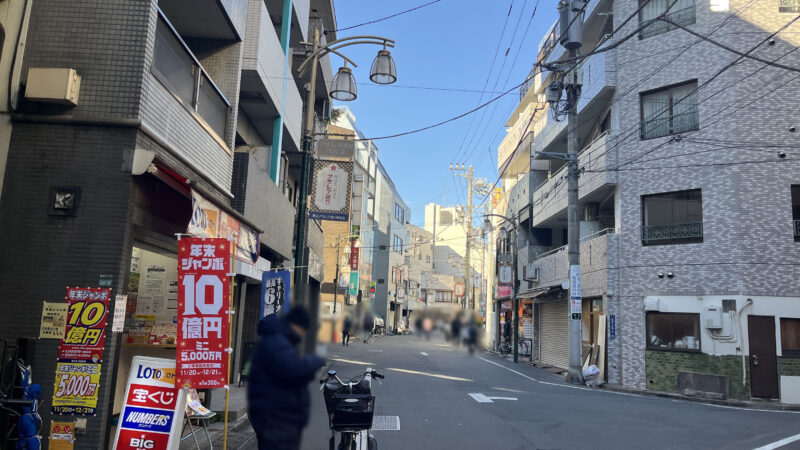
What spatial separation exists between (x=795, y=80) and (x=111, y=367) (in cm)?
1979

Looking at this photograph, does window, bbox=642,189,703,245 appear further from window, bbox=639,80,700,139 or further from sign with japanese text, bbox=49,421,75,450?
sign with japanese text, bbox=49,421,75,450

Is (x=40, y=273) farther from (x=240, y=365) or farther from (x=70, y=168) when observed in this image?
(x=240, y=365)

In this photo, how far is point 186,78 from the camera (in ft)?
31.3

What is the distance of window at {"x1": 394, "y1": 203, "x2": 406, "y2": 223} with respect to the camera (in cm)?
7088

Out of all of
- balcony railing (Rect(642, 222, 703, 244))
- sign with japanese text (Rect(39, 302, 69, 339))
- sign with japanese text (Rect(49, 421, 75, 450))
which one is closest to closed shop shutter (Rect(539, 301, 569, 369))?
balcony railing (Rect(642, 222, 703, 244))

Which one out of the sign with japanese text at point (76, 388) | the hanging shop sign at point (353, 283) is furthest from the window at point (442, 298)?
the hanging shop sign at point (353, 283)

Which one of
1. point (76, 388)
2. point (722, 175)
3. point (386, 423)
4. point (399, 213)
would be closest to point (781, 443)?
point (386, 423)

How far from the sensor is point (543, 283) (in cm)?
3027

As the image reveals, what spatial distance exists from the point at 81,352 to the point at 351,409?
10.6ft

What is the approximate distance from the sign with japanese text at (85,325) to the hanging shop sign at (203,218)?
1.37 meters

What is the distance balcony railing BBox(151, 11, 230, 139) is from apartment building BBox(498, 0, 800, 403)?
923 centimetres

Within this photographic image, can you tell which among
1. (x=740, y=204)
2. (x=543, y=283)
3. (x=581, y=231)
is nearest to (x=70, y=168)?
(x=740, y=204)

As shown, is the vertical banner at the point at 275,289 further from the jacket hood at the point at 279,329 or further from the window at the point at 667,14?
the window at the point at 667,14

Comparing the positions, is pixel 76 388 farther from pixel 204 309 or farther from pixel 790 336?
pixel 790 336
